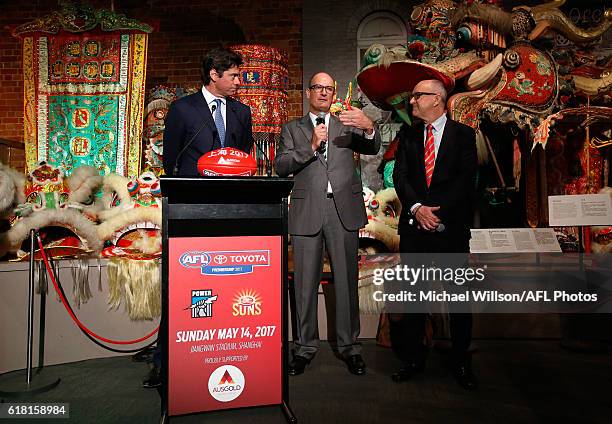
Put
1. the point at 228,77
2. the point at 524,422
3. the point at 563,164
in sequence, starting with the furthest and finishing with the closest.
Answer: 1. the point at 563,164
2. the point at 228,77
3. the point at 524,422

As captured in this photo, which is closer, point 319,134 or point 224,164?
point 224,164

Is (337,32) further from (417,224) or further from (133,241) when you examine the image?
(417,224)

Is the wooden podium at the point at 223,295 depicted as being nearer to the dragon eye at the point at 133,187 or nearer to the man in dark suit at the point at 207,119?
the man in dark suit at the point at 207,119

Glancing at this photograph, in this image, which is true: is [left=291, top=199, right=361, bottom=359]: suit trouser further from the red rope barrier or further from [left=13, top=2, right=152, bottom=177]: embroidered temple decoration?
[left=13, top=2, right=152, bottom=177]: embroidered temple decoration

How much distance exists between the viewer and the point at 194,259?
2.03 metres

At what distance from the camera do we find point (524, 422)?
2.17 m

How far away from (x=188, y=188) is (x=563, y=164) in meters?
4.93

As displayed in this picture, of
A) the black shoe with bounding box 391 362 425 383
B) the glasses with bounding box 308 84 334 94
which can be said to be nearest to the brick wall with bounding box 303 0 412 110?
the glasses with bounding box 308 84 334 94

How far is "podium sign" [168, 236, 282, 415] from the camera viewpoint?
2.01 m

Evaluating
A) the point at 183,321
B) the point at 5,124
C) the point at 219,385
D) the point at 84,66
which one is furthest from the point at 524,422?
the point at 5,124

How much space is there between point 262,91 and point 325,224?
2.71 meters

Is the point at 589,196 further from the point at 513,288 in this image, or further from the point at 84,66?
the point at 84,66

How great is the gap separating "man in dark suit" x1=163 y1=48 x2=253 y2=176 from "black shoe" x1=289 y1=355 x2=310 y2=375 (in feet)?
3.69

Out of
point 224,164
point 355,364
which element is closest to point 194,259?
point 224,164
